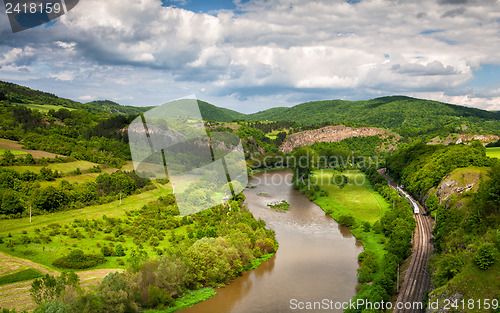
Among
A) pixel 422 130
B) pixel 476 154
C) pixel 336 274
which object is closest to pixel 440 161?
pixel 476 154

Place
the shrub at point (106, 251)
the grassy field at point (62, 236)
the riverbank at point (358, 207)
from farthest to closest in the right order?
the riverbank at point (358, 207) → the shrub at point (106, 251) → the grassy field at point (62, 236)

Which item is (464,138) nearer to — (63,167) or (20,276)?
(63,167)

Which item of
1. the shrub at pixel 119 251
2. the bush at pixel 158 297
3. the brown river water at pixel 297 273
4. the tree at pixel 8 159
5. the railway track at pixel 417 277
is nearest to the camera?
the railway track at pixel 417 277

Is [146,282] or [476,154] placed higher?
[476,154]

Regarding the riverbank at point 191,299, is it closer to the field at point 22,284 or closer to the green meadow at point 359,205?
the field at point 22,284

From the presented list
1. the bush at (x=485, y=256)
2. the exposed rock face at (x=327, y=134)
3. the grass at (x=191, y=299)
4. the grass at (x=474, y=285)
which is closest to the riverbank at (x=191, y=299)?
the grass at (x=191, y=299)

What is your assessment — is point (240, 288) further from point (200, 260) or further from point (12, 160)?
point (12, 160)

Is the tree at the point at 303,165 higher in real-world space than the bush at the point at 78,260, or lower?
lower
